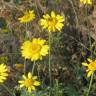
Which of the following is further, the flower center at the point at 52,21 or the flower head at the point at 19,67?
the flower head at the point at 19,67

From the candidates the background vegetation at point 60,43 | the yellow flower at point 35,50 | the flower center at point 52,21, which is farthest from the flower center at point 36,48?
the background vegetation at point 60,43

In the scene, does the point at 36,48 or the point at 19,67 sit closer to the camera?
the point at 36,48

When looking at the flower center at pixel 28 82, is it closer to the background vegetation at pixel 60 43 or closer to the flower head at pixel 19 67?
the background vegetation at pixel 60 43

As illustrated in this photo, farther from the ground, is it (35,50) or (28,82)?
(35,50)

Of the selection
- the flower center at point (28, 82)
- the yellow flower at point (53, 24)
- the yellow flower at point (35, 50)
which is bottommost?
the flower center at point (28, 82)

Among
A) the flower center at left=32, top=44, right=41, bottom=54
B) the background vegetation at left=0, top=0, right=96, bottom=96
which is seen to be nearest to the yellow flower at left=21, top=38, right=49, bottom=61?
the flower center at left=32, top=44, right=41, bottom=54

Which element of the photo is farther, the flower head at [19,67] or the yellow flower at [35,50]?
A: the flower head at [19,67]

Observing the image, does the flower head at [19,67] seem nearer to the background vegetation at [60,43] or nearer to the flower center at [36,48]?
the background vegetation at [60,43]

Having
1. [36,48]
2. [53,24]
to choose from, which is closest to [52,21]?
[53,24]

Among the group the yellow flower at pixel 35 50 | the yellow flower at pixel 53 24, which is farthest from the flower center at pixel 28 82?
the yellow flower at pixel 53 24

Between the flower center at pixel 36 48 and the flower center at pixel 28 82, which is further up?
the flower center at pixel 36 48

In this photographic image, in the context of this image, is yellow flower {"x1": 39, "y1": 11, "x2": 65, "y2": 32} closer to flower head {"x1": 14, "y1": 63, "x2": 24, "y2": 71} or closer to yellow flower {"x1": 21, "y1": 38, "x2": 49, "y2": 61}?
yellow flower {"x1": 21, "y1": 38, "x2": 49, "y2": 61}

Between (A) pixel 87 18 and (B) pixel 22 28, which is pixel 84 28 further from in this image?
(B) pixel 22 28

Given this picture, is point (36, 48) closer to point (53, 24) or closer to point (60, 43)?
point (53, 24)
